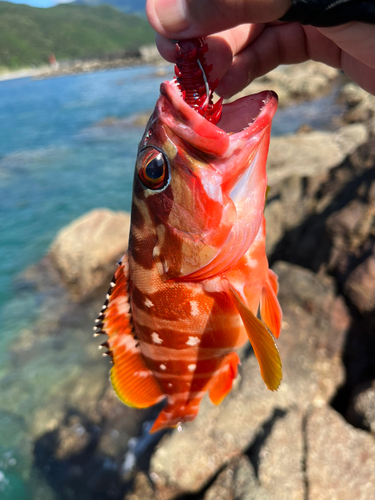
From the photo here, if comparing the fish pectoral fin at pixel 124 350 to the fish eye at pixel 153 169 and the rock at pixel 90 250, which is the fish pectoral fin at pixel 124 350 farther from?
the rock at pixel 90 250

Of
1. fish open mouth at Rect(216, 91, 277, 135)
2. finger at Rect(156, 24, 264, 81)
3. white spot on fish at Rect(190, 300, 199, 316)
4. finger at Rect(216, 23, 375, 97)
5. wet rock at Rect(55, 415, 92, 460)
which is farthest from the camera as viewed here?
wet rock at Rect(55, 415, 92, 460)

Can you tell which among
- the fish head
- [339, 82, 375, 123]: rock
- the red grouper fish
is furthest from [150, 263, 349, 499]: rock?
[339, 82, 375, 123]: rock

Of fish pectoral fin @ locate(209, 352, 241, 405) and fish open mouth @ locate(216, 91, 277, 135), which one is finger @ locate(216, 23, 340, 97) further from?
fish pectoral fin @ locate(209, 352, 241, 405)

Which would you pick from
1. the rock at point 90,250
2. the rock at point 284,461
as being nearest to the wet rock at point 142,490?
the rock at point 284,461

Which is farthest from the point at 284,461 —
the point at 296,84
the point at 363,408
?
the point at 296,84

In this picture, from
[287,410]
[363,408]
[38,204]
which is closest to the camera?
[363,408]

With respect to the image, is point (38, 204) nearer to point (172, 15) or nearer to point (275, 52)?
point (275, 52)

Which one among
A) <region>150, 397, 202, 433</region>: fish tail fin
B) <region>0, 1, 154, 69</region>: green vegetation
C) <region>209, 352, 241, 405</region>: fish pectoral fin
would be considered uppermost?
<region>209, 352, 241, 405</region>: fish pectoral fin
